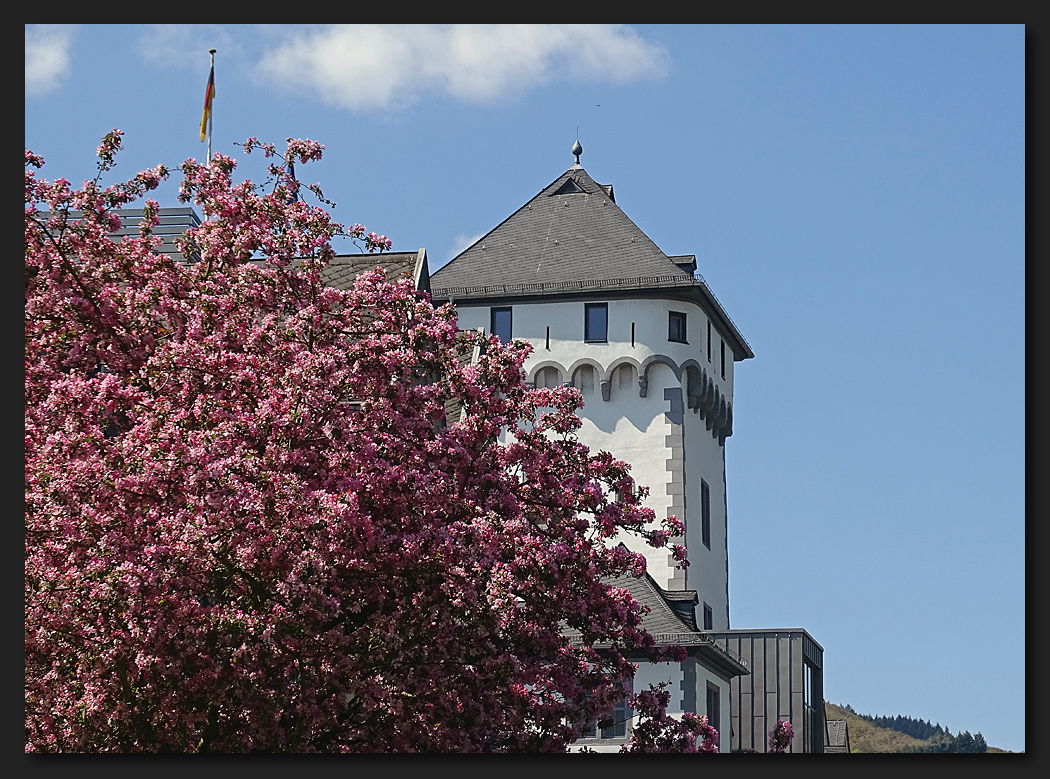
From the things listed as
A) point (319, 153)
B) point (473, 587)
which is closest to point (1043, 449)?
point (473, 587)

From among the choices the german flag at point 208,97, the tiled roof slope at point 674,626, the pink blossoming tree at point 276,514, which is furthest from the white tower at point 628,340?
the pink blossoming tree at point 276,514

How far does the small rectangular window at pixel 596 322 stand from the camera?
119ft

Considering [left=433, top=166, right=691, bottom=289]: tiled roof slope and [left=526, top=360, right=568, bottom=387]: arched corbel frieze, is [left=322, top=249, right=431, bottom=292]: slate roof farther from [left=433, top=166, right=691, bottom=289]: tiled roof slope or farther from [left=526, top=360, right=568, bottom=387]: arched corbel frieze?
[left=526, top=360, right=568, bottom=387]: arched corbel frieze

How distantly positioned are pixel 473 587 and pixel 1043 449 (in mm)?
4123

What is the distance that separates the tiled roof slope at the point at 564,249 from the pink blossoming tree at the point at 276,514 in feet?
70.4

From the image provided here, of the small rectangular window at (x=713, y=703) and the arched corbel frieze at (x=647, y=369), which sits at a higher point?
the arched corbel frieze at (x=647, y=369)

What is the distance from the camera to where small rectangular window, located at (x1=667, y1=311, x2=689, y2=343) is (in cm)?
3619

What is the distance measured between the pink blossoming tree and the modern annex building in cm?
2019

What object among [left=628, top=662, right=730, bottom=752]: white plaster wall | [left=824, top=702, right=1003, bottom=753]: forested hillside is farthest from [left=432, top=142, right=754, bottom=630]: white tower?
[left=824, top=702, right=1003, bottom=753]: forested hillside

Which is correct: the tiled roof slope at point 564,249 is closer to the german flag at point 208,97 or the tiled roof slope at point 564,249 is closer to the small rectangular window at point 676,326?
the small rectangular window at point 676,326

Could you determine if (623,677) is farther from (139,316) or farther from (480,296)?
(480,296)

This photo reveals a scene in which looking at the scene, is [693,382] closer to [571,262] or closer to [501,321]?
[571,262]

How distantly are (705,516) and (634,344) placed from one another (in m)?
4.05

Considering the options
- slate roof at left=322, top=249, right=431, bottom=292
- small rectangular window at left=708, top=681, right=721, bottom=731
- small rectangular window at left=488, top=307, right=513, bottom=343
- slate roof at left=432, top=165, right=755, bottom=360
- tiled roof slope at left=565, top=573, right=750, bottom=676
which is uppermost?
slate roof at left=432, top=165, right=755, bottom=360
